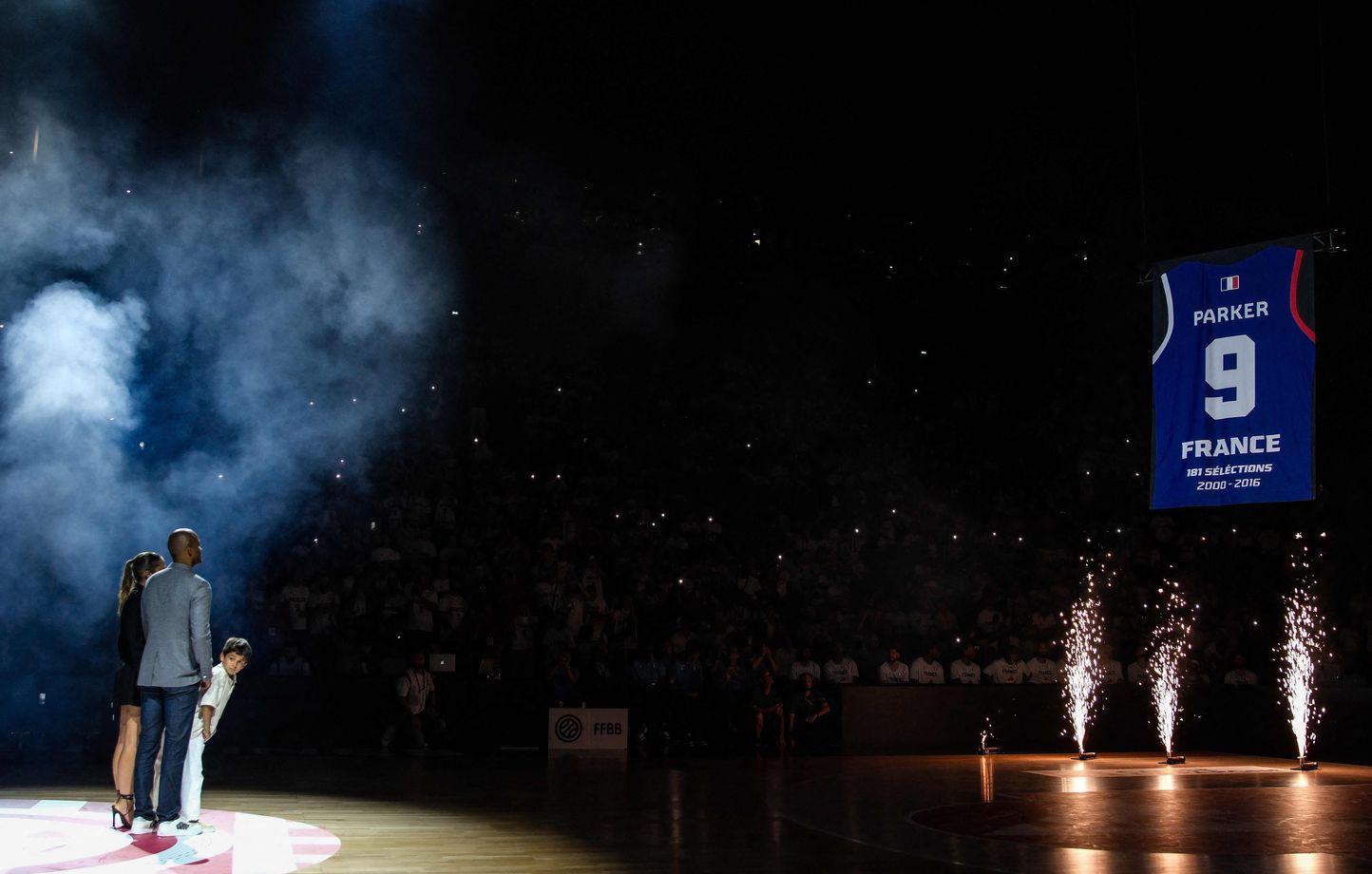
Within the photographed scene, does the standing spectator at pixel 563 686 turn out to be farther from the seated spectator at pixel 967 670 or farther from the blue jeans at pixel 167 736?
the blue jeans at pixel 167 736

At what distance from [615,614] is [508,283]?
645cm

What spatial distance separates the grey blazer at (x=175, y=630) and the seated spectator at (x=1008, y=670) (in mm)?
13285

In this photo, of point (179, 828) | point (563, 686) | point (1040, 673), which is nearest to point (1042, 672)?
point (1040, 673)

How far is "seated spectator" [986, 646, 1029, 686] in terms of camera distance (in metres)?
18.2

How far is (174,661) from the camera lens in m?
7.38

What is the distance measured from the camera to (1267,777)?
12930mm

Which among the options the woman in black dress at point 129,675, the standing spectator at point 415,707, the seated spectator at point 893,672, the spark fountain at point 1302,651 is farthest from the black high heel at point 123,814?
the spark fountain at point 1302,651

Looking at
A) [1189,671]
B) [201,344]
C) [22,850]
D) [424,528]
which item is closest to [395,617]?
[424,528]

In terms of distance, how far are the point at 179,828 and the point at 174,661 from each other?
107cm

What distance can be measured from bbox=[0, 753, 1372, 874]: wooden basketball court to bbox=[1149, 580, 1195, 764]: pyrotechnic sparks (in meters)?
3.63

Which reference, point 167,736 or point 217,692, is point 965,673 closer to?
point 217,692

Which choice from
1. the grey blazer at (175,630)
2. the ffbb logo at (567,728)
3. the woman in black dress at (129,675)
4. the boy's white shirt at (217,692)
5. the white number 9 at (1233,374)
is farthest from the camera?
the ffbb logo at (567,728)

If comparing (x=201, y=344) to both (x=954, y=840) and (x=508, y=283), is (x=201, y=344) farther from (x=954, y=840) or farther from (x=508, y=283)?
(x=954, y=840)

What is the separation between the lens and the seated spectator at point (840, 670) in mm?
17750
